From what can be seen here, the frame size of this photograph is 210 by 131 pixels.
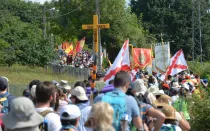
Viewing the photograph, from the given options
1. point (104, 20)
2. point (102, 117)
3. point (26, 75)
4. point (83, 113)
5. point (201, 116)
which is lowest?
point (26, 75)

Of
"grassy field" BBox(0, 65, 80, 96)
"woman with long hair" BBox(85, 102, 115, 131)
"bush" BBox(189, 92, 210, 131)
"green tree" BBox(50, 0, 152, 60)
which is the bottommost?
"grassy field" BBox(0, 65, 80, 96)

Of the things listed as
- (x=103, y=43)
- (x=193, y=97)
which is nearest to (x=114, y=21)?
(x=103, y=43)

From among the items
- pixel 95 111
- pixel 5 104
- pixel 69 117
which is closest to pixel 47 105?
pixel 69 117

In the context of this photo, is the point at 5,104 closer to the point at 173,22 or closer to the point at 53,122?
the point at 53,122

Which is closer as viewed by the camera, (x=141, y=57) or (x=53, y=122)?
(x=53, y=122)

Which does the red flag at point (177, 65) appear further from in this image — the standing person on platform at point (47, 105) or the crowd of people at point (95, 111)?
the standing person on platform at point (47, 105)

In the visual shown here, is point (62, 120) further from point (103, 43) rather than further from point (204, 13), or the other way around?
point (204, 13)

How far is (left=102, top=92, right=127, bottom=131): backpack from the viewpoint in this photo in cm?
668

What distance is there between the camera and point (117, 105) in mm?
6719

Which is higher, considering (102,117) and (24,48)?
(102,117)

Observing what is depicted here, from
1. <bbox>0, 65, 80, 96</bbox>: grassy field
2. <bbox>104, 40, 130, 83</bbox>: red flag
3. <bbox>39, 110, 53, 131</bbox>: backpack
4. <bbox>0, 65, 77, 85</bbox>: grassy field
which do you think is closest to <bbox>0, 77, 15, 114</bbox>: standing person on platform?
<bbox>39, 110, 53, 131</bbox>: backpack

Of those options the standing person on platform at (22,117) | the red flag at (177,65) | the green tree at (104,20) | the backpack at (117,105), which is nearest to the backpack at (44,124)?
the backpack at (117,105)

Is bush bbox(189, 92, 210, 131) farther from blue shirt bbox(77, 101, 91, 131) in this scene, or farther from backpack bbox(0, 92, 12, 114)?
backpack bbox(0, 92, 12, 114)

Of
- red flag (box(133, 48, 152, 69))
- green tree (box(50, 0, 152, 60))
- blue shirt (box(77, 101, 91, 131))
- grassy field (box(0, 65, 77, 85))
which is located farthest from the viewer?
green tree (box(50, 0, 152, 60))
